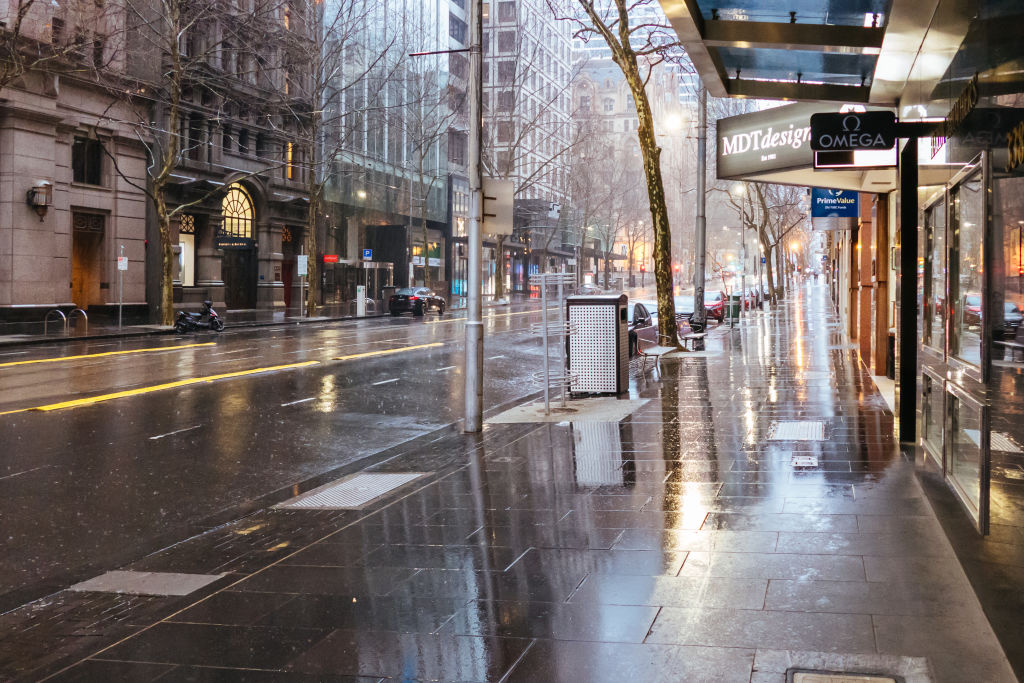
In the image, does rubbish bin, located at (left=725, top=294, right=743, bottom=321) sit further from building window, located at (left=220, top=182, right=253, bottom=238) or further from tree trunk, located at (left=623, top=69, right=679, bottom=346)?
building window, located at (left=220, top=182, right=253, bottom=238)

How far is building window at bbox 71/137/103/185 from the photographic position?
35.0m

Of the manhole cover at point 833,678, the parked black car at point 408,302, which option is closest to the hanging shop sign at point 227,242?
the parked black car at point 408,302

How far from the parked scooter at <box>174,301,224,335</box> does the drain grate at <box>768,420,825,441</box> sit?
82.1ft

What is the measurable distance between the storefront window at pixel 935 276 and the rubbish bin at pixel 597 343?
8.37 metres

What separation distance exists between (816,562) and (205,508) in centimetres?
515

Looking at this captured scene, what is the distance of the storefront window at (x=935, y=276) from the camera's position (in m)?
6.04

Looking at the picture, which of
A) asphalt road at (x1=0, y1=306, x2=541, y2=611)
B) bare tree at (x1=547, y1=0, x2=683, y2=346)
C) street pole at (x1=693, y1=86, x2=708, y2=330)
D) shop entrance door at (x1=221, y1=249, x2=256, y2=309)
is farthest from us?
shop entrance door at (x1=221, y1=249, x2=256, y2=309)

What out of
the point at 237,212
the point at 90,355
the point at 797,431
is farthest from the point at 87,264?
the point at 797,431

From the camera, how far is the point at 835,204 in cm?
2270

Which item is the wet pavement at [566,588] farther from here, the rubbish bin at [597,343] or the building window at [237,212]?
the building window at [237,212]

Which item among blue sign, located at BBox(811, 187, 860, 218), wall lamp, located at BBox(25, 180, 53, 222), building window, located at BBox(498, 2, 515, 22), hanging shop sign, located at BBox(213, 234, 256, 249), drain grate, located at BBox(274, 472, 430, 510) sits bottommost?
drain grate, located at BBox(274, 472, 430, 510)

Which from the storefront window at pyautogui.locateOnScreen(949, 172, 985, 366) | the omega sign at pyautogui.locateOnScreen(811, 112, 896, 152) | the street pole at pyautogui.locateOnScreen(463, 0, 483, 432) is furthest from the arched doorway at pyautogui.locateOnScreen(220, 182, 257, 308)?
the storefront window at pyautogui.locateOnScreen(949, 172, 985, 366)

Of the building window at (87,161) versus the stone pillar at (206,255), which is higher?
the building window at (87,161)

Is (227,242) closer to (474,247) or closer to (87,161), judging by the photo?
(87,161)
